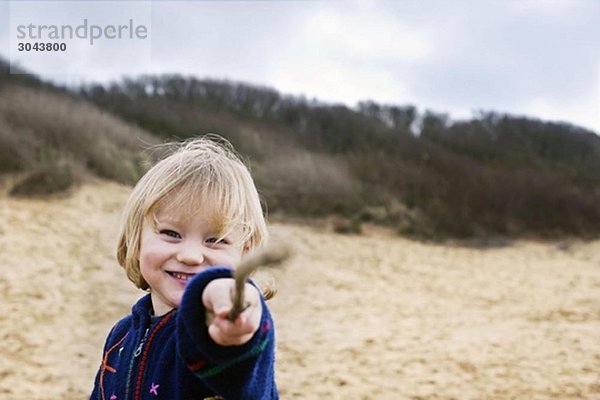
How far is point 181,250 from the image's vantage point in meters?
1.16

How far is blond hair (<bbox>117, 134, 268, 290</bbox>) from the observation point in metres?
1.18

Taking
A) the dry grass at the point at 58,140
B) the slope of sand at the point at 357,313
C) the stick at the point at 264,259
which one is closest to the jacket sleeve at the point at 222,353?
the stick at the point at 264,259

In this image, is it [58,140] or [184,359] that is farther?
[58,140]

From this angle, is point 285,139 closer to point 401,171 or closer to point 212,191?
point 401,171

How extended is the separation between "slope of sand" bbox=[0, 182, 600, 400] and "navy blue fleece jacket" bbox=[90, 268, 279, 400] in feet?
10.9

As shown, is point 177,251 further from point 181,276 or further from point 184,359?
point 184,359

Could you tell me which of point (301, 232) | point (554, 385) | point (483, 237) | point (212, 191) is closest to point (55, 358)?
point (554, 385)

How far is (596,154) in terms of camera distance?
55.7 ft

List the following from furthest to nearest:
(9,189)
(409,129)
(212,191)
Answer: (409,129)
(9,189)
(212,191)

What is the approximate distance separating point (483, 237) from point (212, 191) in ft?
41.2

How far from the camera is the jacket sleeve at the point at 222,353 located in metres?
0.85

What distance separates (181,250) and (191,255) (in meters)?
0.03

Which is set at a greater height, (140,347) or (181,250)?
(181,250)

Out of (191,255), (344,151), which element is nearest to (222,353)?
(191,255)
